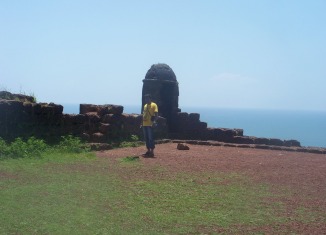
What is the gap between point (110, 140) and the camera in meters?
15.9

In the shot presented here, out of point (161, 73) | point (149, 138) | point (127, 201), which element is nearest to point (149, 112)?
point (149, 138)

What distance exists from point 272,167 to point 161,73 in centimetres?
1048

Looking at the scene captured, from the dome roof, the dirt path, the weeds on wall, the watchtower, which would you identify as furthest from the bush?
the dome roof

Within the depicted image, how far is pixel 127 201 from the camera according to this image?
7.32 metres

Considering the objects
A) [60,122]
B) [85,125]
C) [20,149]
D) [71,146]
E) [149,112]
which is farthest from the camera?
[85,125]

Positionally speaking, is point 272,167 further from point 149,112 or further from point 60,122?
point 60,122

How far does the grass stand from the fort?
3.05 m

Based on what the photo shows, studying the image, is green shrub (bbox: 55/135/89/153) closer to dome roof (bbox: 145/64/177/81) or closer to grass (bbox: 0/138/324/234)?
grass (bbox: 0/138/324/234)

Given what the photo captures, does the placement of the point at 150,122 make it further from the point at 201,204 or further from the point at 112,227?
the point at 112,227

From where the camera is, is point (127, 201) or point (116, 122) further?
point (116, 122)

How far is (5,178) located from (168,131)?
12.4 m

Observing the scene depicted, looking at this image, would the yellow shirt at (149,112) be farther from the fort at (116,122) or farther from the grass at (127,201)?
the grass at (127,201)

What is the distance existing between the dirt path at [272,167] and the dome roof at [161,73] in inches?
225

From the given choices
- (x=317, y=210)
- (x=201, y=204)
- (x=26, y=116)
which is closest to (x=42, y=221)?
(x=201, y=204)
